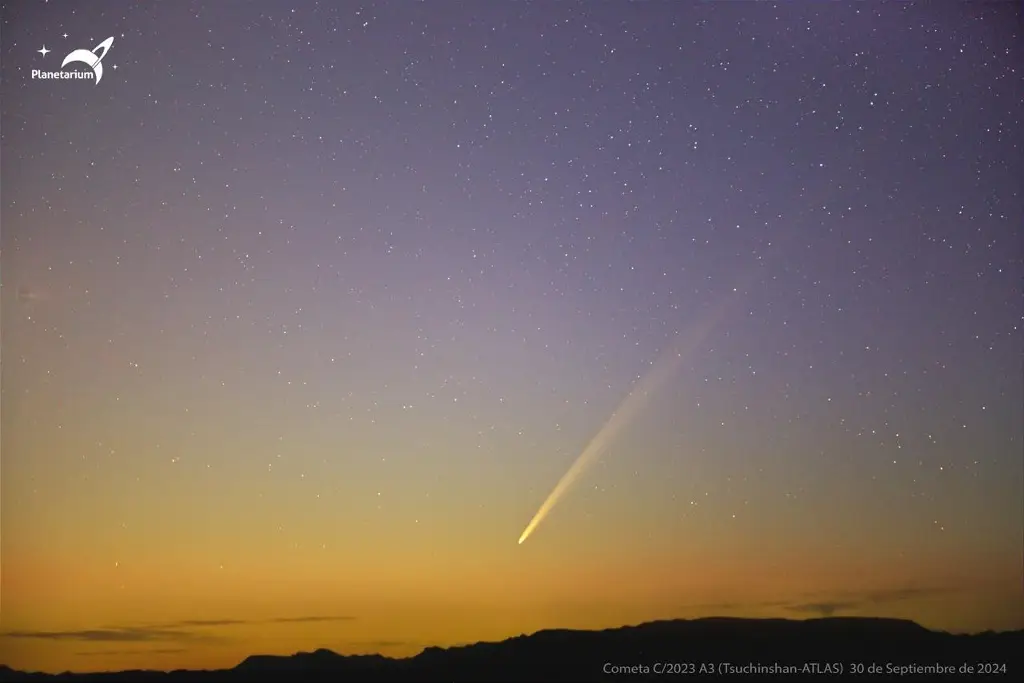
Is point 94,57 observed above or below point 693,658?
above

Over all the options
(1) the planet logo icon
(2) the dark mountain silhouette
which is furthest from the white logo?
(2) the dark mountain silhouette

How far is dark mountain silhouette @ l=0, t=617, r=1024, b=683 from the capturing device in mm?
5203

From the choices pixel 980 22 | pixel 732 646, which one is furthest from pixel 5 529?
pixel 980 22

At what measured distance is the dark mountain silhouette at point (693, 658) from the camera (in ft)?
17.1

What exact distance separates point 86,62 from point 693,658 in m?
3.97

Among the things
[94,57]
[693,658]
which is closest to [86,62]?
[94,57]

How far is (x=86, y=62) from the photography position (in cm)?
495

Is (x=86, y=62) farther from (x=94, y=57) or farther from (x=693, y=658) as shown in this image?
(x=693, y=658)

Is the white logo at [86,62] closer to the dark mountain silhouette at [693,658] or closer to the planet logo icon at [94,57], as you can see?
the planet logo icon at [94,57]

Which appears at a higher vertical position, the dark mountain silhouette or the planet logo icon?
the planet logo icon

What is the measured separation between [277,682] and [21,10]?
3315 millimetres

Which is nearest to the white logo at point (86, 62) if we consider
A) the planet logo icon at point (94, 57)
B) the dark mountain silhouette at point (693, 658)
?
the planet logo icon at point (94, 57)

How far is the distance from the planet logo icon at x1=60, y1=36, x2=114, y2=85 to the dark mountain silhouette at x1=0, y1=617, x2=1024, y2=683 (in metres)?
2.81

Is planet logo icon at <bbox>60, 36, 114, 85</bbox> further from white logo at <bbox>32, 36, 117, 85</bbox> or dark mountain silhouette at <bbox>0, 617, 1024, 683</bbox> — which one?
dark mountain silhouette at <bbox>0, 617, 1024, 683</bbox>
